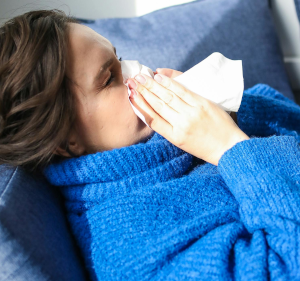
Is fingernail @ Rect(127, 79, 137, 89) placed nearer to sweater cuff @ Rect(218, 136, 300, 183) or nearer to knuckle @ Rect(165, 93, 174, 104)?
knuckle @ Rect(165, 93, 174, 104)

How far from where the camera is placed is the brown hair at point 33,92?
78 centimetres

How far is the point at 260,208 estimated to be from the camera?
2.43ft

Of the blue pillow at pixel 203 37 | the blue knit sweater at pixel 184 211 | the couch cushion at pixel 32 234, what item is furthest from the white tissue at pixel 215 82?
the blue pillow at pixel 203 37

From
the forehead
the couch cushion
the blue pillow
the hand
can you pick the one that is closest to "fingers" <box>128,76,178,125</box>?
the hand

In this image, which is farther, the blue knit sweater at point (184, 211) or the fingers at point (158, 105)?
the fingers at point (158, 105)

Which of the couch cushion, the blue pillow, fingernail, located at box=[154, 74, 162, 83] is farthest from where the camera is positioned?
the blue pillow

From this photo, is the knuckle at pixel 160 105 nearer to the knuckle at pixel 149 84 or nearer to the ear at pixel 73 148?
the knuckle at pixel 149 84

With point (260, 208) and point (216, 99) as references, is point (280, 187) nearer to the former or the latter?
point (260, 208)

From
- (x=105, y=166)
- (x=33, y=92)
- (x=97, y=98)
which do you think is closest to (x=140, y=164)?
(x=105, y=166)

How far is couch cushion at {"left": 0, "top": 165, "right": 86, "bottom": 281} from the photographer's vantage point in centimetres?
65

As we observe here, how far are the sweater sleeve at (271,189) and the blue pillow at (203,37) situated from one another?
0.67 meters

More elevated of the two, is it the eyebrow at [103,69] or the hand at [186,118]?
the eyebrow at [103,69]

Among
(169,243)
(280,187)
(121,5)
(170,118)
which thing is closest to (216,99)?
(170,118)

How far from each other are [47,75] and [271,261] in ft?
2.06
